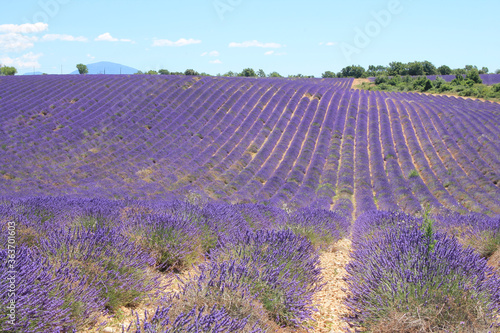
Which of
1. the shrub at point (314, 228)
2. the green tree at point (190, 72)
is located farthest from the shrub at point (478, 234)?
the green tree at point (190, 72)

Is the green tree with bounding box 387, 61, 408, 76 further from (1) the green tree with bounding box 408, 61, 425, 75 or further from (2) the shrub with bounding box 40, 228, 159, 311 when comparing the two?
(2) the shrub with bounding box 40, 228, 159, 311

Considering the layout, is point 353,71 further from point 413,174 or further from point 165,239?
point 165,239

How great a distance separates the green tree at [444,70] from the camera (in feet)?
206

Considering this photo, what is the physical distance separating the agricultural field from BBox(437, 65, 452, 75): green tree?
33971 millimetres

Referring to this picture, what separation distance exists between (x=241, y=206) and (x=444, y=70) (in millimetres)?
65700

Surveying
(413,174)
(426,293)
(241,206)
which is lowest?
(413,174)

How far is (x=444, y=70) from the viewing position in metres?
62.8

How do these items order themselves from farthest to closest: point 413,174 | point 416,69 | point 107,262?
point 416,69, point 413,174, point 107,262

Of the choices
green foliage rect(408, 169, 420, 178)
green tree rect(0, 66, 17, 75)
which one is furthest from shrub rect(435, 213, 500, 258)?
green tree rect(0, 66, 17, 75)

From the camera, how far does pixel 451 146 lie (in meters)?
20.8

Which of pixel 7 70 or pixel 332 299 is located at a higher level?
pixel 7 70

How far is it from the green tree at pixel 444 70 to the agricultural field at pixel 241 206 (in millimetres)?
33971

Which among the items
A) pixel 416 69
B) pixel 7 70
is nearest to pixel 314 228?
pixel 416 69

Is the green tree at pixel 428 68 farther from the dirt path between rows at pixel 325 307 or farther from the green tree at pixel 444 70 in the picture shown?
the dirt path between rows at pixel 325 307
